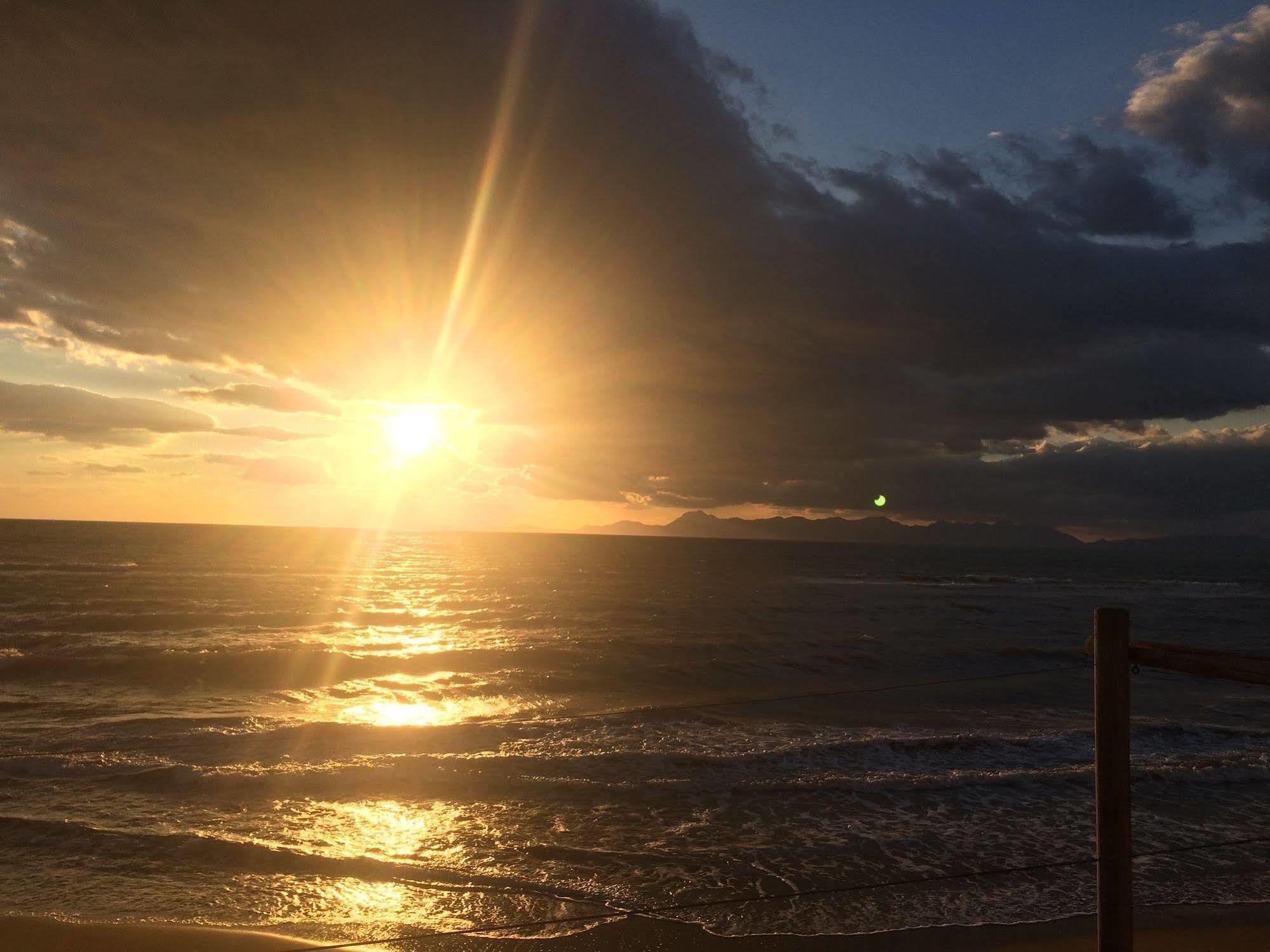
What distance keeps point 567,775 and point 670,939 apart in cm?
569

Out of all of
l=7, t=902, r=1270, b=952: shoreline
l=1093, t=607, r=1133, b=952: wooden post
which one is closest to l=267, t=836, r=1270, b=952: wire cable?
l=7, t=902, r=1270, b=952: shoreline

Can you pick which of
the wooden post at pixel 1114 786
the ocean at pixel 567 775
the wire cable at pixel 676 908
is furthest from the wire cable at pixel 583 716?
the wooden post at pixel 1114 786

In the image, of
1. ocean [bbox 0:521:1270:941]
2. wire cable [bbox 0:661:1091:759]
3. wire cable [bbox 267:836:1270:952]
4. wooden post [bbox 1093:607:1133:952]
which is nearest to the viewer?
wooden post [bbox 1093:607:1133:952]

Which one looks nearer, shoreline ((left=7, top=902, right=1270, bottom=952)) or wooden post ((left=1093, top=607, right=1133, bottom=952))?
wooden post ((left=1093, top=607, right=1133, bottom=952))

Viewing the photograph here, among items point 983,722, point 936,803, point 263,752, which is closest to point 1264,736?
point 983,722

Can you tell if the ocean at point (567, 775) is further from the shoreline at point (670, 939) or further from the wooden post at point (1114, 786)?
the wooden post at point (1114, 786)

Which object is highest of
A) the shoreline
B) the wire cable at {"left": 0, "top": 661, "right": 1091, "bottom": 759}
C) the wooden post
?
the wooden post

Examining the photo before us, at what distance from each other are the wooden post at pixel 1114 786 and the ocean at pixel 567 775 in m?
3.05

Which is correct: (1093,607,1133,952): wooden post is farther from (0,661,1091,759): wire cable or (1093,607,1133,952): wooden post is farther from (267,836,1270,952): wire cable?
(0,661,1091,759): wire cable

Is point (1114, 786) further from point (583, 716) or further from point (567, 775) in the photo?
point (583, 716)

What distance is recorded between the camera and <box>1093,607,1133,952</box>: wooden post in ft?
17.8

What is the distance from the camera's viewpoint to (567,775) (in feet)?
43.1

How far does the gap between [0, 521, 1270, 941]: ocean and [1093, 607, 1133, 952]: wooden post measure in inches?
120

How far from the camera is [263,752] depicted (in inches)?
565
